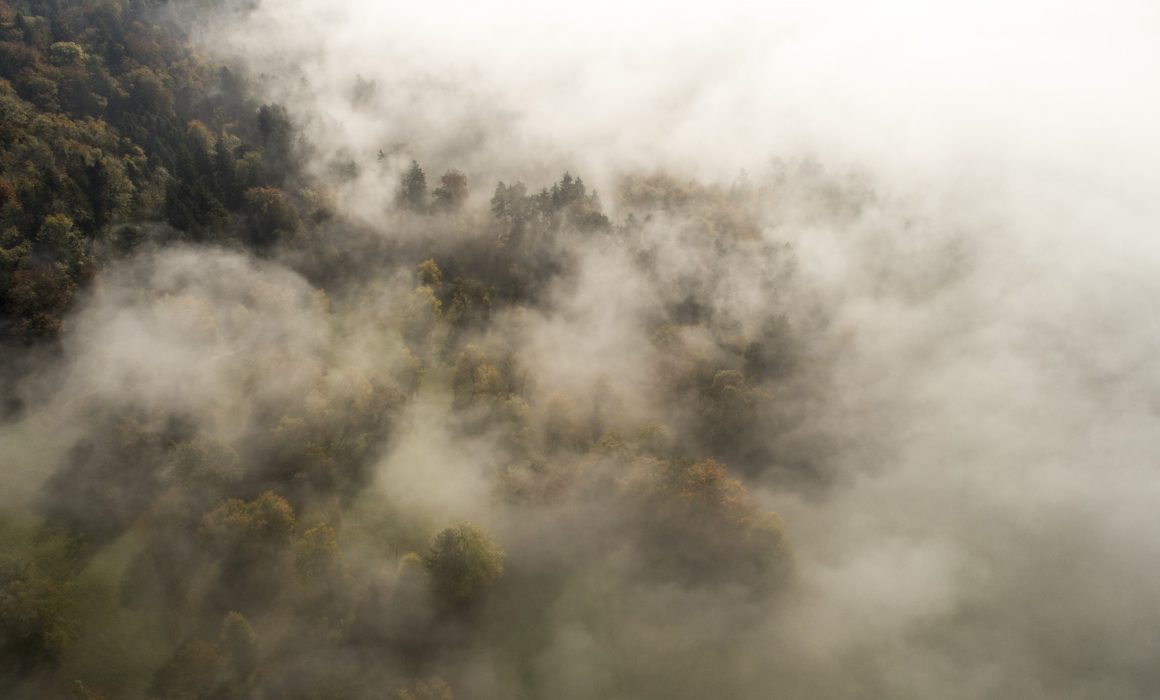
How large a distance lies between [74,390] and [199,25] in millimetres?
148808

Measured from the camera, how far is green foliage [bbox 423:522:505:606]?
251 ft

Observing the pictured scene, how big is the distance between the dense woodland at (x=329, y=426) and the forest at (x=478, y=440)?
1.73ft

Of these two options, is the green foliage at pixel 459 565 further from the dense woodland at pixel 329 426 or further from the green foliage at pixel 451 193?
the green foliage at pixel 451 193

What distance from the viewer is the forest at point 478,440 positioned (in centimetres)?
7325

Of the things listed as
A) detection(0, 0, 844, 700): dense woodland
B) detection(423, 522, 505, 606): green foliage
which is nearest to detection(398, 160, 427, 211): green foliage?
detection(0, 0, 844, 700): dense woodland

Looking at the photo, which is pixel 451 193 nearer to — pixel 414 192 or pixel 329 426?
pixel 414 192

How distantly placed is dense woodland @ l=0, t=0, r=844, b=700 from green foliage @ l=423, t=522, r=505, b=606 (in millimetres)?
349

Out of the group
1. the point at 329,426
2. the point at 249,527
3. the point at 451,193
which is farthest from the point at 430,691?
the point at 451,193

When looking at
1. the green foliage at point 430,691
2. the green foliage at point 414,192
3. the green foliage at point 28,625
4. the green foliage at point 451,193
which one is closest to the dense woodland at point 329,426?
the green foliage at point 28,625

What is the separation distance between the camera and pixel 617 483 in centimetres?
9250

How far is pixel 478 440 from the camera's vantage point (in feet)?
323

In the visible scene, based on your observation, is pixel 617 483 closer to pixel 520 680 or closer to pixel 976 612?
pixel 520 680

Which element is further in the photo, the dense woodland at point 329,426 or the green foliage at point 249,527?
the green foliage at point 249,527

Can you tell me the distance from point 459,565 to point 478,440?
25.5 meters
